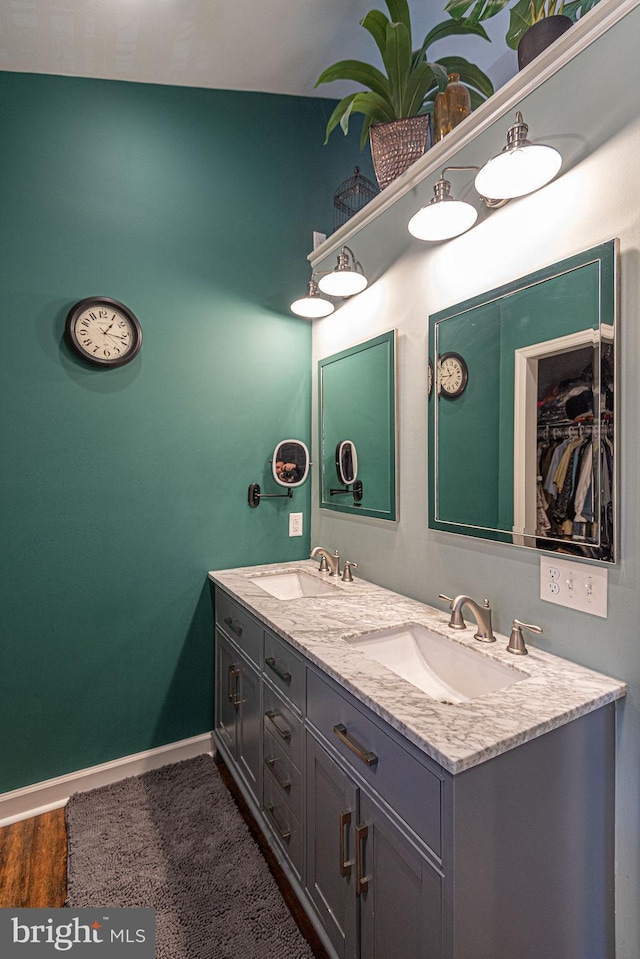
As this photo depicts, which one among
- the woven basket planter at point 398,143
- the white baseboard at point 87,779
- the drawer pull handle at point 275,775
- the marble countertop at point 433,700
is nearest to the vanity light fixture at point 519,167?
the woven basket planter at point 398,143

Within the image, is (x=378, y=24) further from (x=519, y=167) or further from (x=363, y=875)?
(x=363, y=875)

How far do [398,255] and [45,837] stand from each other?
262cm

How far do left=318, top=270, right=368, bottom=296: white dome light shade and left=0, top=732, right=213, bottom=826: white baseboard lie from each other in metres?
2.12

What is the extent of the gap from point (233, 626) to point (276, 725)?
0.51 metres

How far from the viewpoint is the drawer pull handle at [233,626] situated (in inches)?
80.4

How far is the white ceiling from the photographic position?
72.2 inches

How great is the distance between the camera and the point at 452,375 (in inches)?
66.9

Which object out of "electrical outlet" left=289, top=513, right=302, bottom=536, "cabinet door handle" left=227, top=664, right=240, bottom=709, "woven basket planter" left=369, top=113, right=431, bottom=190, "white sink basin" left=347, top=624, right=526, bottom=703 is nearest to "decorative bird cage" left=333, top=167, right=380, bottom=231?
"woven basket planter" left=369, top=113, right=431, bottom=190

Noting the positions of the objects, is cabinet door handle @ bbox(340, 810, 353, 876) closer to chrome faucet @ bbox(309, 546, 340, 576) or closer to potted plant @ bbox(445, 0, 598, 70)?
chrome faucet @ bbox(309, 546, 340, 576)

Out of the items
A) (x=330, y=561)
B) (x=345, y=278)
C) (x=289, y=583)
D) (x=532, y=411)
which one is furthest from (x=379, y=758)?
(x=345, y=278)

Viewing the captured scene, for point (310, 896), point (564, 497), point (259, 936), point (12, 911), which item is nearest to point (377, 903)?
point (310, 896)

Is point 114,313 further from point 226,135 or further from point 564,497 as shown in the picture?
point 564,497

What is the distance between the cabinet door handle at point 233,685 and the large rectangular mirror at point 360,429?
84 centimetres

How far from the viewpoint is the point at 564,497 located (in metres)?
1.31
